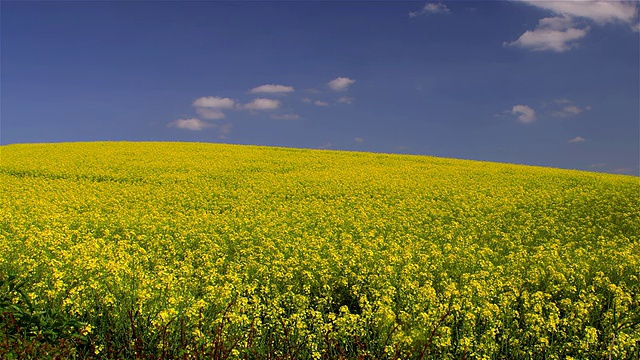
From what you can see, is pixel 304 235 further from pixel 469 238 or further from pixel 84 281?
pixel 84 281

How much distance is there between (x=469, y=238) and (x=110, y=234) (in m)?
9.88

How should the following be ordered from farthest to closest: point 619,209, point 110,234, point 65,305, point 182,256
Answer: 1. point 619,209
2. point 110,234
3. point 182,256
4. point 65,305

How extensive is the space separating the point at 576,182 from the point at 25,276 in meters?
24.8

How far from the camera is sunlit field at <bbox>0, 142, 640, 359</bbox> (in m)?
6.49

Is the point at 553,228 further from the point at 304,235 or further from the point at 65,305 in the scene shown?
the point at 65,305

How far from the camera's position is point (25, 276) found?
845 cm

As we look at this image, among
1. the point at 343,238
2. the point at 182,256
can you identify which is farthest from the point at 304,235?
the point at 182,256

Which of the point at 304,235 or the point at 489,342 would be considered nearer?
the point at 489,342

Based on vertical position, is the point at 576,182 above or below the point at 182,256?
above

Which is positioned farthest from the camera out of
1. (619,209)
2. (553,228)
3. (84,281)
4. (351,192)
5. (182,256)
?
(351,192)

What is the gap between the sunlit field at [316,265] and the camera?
6492 millimetres

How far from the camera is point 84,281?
8227mm

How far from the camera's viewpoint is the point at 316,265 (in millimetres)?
9445

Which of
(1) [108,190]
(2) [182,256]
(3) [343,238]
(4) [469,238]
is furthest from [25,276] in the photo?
(1) [108,190]
